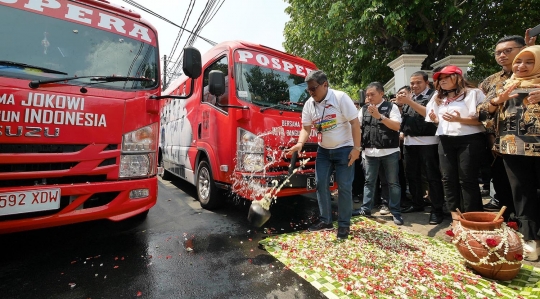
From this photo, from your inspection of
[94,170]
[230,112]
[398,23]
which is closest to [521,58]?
[230,112]

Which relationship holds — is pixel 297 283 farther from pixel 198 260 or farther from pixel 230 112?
pixel 230 112

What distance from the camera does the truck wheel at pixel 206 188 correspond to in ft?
14.3

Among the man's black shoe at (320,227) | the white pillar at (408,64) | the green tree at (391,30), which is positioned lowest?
the man's black shoe at (320,227)

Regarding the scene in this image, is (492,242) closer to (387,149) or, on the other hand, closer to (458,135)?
(458,135)

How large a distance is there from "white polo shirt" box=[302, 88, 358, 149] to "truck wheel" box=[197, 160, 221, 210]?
194cm

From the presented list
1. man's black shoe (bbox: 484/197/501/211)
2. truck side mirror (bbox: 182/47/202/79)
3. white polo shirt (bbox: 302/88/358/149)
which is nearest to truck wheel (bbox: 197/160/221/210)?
truck side mirror (bbox: 182/47/202/79)

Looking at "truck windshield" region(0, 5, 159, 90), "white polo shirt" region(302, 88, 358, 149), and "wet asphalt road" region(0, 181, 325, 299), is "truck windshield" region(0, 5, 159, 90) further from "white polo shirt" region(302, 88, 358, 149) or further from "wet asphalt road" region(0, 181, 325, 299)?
"white polo shirt" region(302, 88, 358, 149)

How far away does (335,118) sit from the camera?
321 cm

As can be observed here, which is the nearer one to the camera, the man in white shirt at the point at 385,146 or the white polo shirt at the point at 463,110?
the white polo shirt at the point at 463,110

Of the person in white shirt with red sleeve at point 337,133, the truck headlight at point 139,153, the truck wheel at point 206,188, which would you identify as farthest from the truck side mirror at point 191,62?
the truck wheel at point 206,188

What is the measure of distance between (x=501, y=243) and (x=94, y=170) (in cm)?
354

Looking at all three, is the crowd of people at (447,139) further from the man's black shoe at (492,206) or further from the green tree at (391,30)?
the green tree at (391,30)

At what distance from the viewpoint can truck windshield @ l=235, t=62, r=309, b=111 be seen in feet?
12.7

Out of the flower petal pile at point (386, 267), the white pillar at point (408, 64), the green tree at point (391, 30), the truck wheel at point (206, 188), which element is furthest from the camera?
the green tree at point (391, 30)
